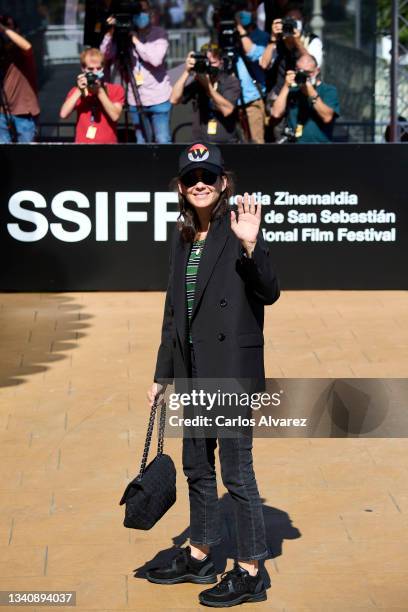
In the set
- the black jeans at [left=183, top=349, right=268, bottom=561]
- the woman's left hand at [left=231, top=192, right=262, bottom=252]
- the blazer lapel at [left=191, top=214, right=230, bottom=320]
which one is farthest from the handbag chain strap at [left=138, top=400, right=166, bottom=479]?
the woman's left hand at [left=231, top=192, right=262, bottom=252]

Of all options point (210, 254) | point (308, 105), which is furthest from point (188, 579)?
point (308, 105)

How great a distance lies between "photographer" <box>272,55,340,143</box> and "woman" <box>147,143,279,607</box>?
730 cm

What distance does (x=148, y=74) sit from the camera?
44.5 feet

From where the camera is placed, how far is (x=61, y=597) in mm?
5855

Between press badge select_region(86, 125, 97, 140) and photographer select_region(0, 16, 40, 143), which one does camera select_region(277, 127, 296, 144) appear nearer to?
press badge select_region(86, 125, 97, 140)

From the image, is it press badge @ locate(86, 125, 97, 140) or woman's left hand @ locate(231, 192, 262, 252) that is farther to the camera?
press badge @ locate(86, 125, 97, 140)

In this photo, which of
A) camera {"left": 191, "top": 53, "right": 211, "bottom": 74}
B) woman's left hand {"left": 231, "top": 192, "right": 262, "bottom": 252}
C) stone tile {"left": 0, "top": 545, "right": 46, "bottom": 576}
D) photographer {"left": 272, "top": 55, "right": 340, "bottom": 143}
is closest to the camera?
woman's left hand {"left": 231, "top": 192, "right": 262, "bottom": 252}

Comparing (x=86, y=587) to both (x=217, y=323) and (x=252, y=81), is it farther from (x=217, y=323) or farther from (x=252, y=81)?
(x=252, y=81)

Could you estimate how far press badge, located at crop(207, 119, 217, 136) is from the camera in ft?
43.1

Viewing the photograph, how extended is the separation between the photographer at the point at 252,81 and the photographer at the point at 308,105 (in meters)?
0.40

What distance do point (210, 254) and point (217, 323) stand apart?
12.7 inches

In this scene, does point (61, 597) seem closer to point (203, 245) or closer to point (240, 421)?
point (240, 421)

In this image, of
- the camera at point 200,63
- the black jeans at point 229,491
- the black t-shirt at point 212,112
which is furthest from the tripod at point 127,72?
the black jeans at point 229,491

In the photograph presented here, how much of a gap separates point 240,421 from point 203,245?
840mm
